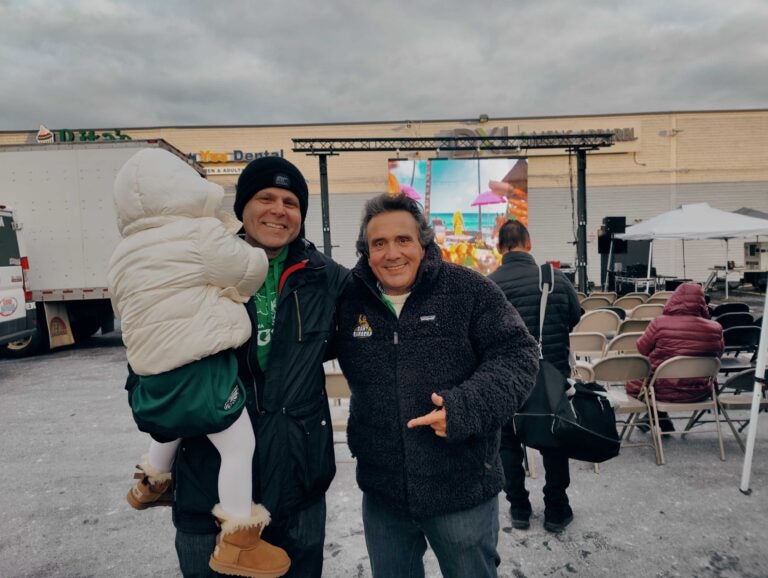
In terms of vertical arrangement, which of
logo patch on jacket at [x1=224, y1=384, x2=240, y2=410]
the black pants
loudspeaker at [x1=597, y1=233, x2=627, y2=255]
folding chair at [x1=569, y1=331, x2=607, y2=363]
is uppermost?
loudspeaker at [x1=597, y1=233, x2=627, y2=255]

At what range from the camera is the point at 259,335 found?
1505mm

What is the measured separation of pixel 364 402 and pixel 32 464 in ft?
13.4

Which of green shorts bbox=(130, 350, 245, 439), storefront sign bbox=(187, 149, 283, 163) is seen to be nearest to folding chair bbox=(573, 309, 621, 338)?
green shorts bbox=(130, 350, 245, 439)

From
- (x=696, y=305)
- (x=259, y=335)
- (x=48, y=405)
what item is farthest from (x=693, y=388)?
(x=48, y=405)

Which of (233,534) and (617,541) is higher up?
(233,534)

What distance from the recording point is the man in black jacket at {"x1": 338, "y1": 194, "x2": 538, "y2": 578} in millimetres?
1537

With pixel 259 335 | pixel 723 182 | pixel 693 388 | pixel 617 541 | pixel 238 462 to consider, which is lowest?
pixel 617 541

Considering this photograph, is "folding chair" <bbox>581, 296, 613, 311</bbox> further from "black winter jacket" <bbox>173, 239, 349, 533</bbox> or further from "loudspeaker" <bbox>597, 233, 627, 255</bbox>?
"black winter jacket" <bbox>173, 239, 349, 533</bbox>

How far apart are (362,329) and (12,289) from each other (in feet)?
26.3

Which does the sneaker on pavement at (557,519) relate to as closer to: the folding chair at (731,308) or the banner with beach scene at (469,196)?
the folding chair at (731,308)

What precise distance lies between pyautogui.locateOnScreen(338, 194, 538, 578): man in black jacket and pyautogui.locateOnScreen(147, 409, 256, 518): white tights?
0.41 metres

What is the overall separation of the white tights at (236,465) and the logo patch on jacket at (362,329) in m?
0.43

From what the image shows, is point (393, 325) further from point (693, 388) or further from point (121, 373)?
point (121, 373)

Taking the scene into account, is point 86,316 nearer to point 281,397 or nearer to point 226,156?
point 281,397
